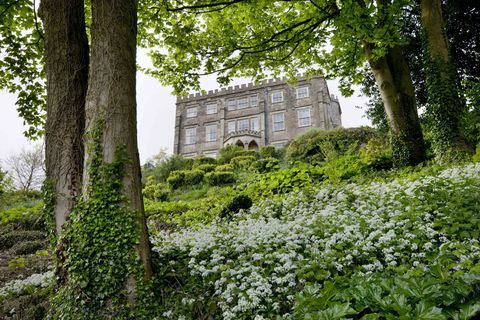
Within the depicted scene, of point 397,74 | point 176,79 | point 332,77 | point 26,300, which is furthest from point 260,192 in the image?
point 26,300

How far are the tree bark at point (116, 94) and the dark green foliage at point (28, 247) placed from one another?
637cm

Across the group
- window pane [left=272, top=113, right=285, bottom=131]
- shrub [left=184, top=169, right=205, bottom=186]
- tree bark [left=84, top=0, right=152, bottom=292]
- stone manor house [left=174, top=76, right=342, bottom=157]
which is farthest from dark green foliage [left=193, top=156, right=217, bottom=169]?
tree bark [left=84, top=0, right=152, bottom=292]

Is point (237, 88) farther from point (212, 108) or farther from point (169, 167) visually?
point (169, 167)

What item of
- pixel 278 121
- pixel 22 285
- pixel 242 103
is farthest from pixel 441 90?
pixel 242 103

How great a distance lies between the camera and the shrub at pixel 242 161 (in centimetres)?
Answer: 2078

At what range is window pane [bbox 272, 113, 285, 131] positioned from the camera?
34.7m

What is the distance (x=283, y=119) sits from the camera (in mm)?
34844

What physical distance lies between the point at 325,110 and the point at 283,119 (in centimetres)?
438

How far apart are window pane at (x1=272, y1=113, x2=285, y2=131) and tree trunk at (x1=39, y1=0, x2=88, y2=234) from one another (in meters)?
30.7

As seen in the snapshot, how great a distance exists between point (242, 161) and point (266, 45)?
1193 centimetres

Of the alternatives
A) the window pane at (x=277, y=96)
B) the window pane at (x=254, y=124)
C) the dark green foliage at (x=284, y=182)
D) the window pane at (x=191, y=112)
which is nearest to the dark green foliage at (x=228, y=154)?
the window pane at (x=254, y=124)

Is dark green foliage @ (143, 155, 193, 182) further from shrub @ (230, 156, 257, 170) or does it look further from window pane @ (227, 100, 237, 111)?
window pane @ (227, 100, 237, 111)

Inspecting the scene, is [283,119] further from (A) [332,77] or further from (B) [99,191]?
(B) [99,191]

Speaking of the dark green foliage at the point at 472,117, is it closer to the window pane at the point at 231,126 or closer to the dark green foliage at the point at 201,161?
the dark green foliage at the point at 201,161
